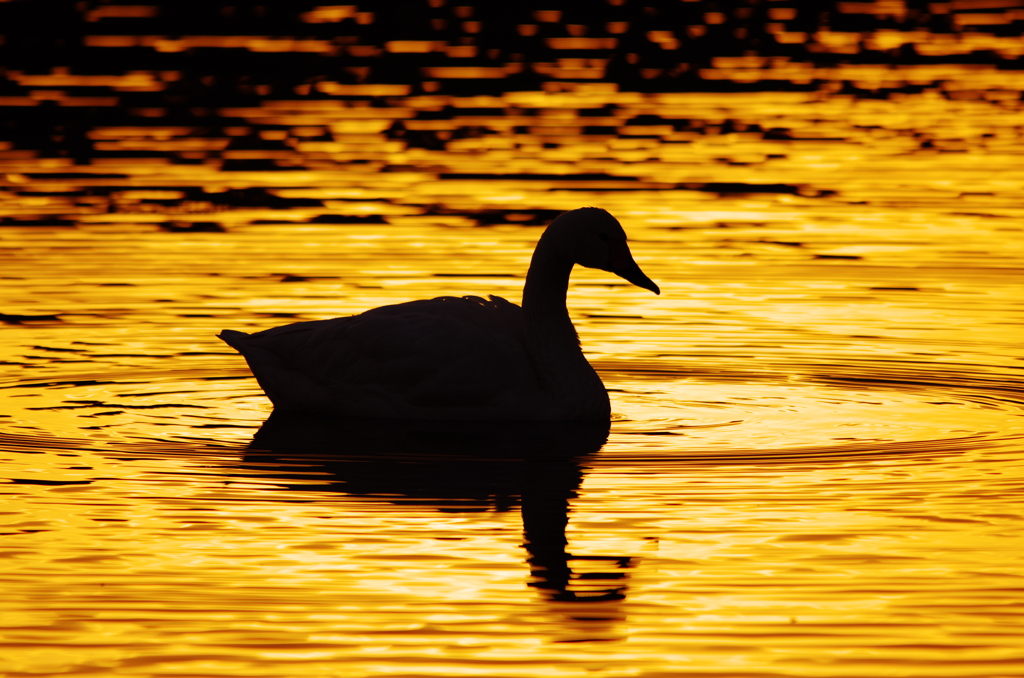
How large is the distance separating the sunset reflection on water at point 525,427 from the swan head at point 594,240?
968mm

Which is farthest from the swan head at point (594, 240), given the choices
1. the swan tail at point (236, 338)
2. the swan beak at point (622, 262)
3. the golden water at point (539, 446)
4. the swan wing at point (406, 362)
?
the swan tail at point (236, 338)

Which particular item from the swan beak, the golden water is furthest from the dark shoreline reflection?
the swan beak

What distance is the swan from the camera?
12.1 m

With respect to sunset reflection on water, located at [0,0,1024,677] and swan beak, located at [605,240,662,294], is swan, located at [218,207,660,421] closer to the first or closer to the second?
Result: swan beak, located at [605,240,662,294]

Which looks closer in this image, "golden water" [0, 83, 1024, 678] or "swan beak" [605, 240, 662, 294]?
"golden water" [0, 83, 1024, 678]

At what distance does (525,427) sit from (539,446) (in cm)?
58

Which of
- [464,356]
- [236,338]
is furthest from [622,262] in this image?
[236,338]

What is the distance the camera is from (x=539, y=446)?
11492 millimetres

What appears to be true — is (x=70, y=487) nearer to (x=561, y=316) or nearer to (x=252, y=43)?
(x=561, y=316)

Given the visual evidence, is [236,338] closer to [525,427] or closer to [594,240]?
[525,427]

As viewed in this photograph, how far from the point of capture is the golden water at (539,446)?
7.79 metres

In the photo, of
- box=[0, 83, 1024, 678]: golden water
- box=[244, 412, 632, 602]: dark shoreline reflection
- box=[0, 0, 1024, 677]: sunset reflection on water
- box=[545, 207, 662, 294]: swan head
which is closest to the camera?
box=[0, 83, 1024, 678]: golden water

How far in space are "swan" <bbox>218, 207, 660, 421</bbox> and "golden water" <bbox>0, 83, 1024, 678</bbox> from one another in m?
0.35

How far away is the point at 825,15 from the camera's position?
42.8m
